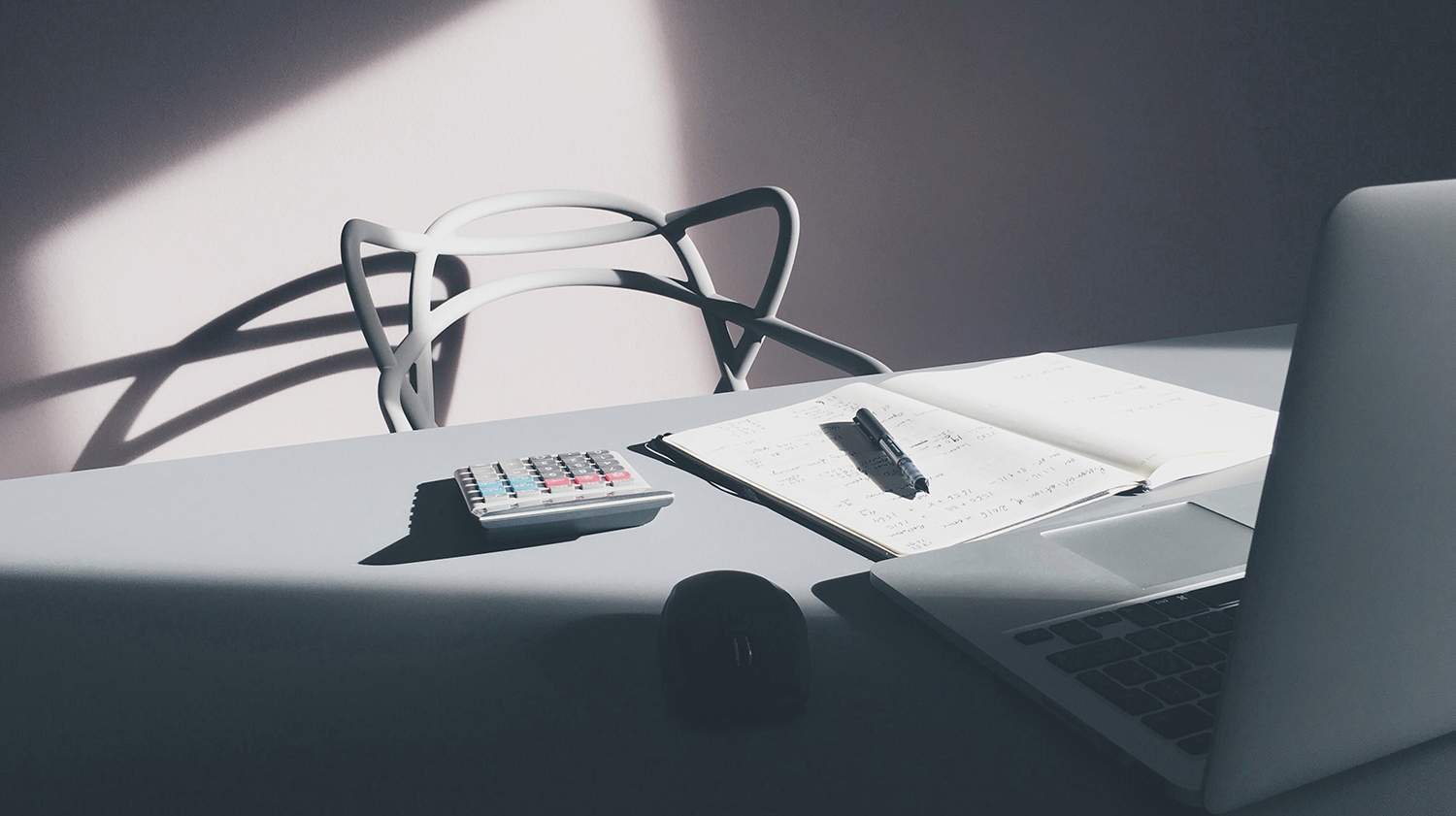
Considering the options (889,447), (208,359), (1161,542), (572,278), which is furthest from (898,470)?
(208,359)

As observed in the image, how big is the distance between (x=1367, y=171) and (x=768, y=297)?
179cm

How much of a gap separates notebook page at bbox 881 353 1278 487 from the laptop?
0.23 metres

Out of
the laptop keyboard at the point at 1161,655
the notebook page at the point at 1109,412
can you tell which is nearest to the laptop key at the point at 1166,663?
the laptop keyboard at the point at 1161,655

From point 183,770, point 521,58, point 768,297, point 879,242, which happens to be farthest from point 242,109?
point 183,770

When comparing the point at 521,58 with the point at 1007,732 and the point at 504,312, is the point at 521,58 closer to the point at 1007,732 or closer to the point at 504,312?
the point at 504,312

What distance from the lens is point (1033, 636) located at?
40 centimetres

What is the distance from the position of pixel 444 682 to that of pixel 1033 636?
0.83 feet

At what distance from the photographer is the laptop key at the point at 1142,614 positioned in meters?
0.40

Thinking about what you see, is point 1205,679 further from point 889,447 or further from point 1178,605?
point 889,447

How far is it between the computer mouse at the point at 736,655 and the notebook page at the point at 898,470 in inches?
5.8

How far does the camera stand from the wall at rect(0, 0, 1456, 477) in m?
1.33

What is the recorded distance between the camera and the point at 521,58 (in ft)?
4.88

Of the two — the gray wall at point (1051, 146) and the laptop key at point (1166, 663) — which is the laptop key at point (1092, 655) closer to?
the laptop key at point (1166, 663)

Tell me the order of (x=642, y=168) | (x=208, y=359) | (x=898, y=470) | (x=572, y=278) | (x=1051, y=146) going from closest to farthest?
(x=898, y=470) < (x=572, y=278) < (x=208, y=359) < (x=642, y=168) < (x=1051, y=146)
